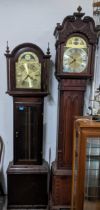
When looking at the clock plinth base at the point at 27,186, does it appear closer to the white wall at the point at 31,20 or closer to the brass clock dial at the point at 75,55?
the white wall at the point at 31,20

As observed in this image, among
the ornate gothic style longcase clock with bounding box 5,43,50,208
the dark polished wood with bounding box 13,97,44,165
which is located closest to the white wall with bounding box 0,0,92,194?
the ornate gothic style longcase clock with bounding box 5,43,50,208

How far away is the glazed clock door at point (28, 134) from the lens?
2.26 meters

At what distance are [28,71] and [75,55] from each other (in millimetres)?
490

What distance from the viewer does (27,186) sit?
2.35m

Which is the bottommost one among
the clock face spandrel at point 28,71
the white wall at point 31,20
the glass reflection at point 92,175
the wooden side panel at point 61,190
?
the wooden side panel at point 61,190

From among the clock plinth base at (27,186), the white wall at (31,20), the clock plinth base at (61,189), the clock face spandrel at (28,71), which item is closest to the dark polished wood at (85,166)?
the clock plinth base at (61,189)

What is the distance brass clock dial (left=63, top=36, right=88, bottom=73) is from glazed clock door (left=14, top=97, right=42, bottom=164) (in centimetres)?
51

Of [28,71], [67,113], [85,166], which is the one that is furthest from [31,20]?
[85,166]

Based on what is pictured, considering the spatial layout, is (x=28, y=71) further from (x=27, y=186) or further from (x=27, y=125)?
(x=27, y=186)

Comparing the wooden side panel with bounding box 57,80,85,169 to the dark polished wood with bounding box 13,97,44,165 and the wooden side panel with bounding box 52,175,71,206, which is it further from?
the dark polished wood with bounding box 13,97,44,165

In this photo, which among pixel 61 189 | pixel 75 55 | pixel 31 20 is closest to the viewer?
pixel 75 55

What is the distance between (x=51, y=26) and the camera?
7.79 ft

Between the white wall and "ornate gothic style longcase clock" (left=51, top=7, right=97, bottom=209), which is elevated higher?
the white wall

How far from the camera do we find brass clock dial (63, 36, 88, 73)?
2055mm
